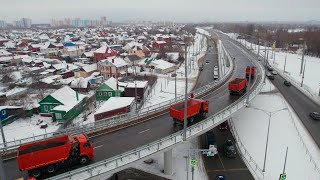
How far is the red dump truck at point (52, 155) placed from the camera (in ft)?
60.4

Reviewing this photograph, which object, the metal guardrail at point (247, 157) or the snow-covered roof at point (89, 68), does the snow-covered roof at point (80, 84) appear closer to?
the snow-covered roof at point (89, 68)

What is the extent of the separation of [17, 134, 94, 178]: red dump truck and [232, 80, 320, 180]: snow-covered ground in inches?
783

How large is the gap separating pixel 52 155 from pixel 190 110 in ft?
47.1

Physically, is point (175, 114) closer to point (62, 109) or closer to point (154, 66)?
point (62, 109)

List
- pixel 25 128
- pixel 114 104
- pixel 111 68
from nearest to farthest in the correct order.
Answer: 1. pixel 25 128
2. pixel 114 104
3. pixel 111 68

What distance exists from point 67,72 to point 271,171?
64.2 m

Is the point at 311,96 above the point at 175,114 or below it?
below

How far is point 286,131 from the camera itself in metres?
38.0

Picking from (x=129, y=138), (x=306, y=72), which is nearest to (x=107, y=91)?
(x=129, y=138)

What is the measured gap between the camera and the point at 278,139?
119 ft

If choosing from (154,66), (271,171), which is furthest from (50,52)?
(271,171)

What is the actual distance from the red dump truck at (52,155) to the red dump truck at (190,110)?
32.2ft

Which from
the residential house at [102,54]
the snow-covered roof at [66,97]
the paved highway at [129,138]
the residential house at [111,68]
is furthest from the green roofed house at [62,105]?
the residential house at [102,54]

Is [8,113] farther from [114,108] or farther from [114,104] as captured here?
[114,108]
